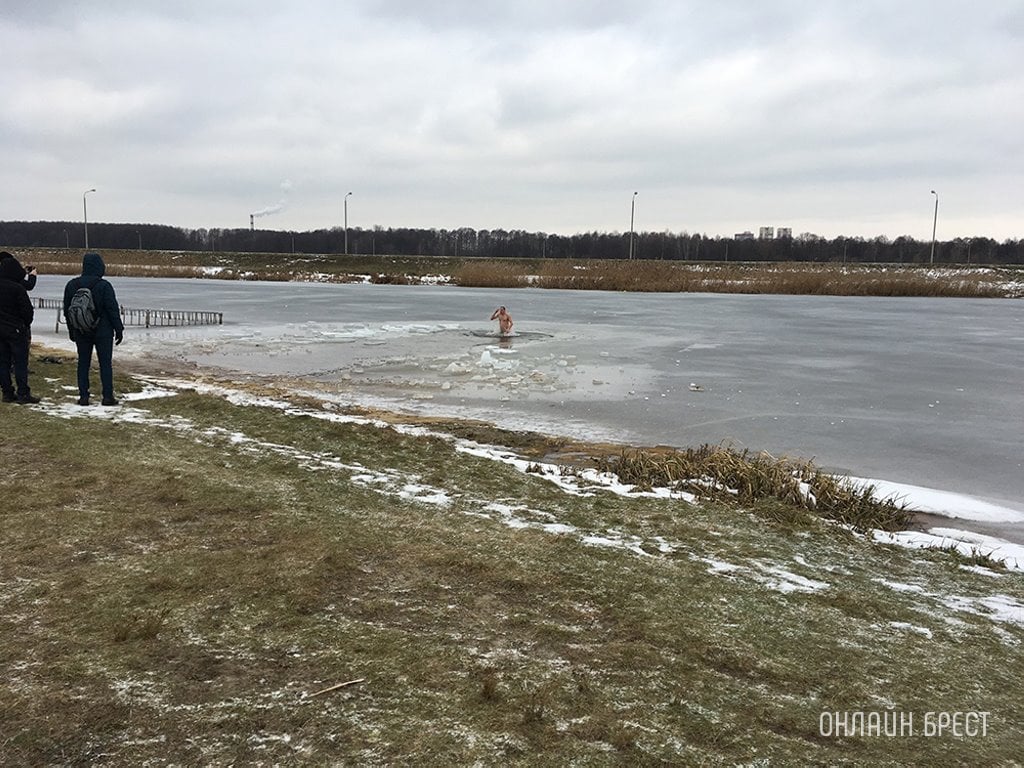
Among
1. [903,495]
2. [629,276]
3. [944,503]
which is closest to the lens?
[944,503]

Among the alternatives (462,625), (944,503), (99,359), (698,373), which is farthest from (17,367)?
(698,373)

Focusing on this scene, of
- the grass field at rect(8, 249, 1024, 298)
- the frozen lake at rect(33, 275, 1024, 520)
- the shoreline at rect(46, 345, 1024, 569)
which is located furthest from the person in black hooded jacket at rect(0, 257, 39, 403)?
the grass field at rect(8, 249, 1024, 298)

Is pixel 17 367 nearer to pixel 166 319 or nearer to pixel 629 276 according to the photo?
pixel 166 319

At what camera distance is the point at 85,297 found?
842 cm

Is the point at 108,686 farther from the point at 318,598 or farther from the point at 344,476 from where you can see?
the point at 344,476

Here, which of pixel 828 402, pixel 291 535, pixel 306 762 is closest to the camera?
pixel 306 762

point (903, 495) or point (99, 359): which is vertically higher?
point (99, 359)

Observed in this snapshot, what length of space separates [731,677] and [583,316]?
2453 cm

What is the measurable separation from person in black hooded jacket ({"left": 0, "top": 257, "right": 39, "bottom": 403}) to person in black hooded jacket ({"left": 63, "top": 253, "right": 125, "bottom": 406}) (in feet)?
1.58

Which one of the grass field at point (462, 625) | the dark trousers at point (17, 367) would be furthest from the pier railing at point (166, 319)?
the grass field at point (462, 625)

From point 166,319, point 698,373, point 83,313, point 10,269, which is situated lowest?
point 698,373

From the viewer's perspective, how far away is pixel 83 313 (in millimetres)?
8414

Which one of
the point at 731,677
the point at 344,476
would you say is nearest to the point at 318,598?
the point at 731,677

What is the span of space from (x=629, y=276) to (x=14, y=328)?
4339 centimetres
